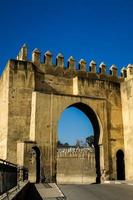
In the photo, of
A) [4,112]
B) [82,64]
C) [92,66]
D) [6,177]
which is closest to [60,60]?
[82,64]

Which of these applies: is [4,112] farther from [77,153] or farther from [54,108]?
[77,153]

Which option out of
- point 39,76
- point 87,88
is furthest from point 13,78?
point 87,88

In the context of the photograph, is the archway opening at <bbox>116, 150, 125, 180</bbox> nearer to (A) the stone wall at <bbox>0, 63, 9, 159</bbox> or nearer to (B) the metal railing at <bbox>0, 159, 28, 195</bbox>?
(A) the stone wall at <bbox>0, 63, 9, 159</bbox>

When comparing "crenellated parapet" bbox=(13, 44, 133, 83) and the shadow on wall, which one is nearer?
the shadow on wall

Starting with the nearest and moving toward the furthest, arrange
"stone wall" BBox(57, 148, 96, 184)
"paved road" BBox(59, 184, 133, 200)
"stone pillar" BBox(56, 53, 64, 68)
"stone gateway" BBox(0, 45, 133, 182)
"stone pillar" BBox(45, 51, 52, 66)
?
"paved road" BBox(59, 184, 133, 200) < "stone gateway" BBox(0, 45, 133, 182) < "stone pillar" BBox(45, 51, 52, 66) < "stone pillar" BBox(56, 53, 64, 68) < "stone wall" BBox(57, 148, 96, 184)

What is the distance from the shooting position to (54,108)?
1741cm

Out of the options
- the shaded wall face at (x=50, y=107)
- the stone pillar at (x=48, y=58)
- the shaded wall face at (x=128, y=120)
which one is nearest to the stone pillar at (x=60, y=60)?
the stone pillar at (x=48, y=58)

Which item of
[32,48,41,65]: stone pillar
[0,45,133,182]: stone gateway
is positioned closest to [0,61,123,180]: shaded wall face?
[0,45,133,182]: stone gateway

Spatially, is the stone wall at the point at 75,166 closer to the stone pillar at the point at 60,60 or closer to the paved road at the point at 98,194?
the stone pillar at the point at 60,60

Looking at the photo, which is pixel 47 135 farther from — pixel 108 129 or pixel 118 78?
pixel 118 78

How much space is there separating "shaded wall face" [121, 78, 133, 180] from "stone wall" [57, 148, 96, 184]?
51.2 feet

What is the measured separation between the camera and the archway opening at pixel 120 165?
61.5 feet

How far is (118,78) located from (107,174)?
5872 millimetres

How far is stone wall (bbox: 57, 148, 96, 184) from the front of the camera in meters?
33.7
